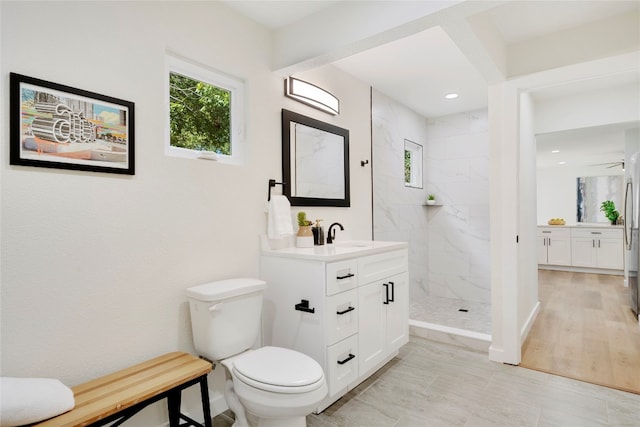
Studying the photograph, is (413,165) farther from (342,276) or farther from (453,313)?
(342,276)

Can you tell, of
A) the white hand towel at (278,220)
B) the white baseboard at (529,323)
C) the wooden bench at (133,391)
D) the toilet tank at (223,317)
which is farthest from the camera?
the white baseboard at (529,323)

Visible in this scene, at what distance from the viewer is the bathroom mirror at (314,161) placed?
251cm

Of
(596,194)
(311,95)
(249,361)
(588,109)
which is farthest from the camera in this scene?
(596,194)

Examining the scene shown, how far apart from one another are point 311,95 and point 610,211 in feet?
23.0

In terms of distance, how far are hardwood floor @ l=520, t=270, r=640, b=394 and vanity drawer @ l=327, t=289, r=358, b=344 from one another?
153 cm

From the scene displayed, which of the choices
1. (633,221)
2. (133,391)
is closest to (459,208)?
(633,221)

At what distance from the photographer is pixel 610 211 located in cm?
664

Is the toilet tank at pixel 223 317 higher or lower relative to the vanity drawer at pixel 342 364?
higher

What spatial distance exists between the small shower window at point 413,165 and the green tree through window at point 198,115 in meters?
2.78

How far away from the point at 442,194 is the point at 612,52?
2.55 m

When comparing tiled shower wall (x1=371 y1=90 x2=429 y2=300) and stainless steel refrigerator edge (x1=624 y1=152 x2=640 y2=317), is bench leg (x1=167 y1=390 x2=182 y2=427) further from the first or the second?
stainless steel refrigerator edge (x1=624 y1=152 x2=640 y2=317)

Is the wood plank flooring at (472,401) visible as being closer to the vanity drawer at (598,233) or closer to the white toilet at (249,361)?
the white toilet at (249,361)

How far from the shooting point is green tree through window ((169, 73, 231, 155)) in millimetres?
1976

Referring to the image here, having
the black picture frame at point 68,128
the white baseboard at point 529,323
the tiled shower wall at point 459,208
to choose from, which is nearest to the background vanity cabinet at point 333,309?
the black picture frame at point 68,128
